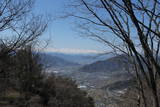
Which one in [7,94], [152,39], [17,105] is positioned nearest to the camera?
[152,39]

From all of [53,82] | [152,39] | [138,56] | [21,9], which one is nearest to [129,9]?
[138,56]

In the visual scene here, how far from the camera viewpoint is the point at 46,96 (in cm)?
1848

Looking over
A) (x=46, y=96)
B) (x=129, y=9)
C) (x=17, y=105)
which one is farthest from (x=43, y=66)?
(x=129, y=9)

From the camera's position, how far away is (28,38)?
239 inches

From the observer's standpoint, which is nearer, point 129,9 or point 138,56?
point 129,9

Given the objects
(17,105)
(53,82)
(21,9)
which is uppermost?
(21,9)

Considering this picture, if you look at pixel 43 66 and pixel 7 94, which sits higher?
pixel 43 66

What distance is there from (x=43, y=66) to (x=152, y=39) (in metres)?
16.7

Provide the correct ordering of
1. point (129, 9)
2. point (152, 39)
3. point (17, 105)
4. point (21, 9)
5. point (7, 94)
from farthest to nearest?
1. point (7, 94)
2. point (17, 105)
3. point (21, 9)
4. point (152, 39)
5. point (129, 9)

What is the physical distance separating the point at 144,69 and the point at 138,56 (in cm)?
52

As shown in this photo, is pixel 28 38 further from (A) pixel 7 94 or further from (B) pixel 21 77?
(B) pixel 21 77

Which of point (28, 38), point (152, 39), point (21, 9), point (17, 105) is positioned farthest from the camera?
point (17, 105)

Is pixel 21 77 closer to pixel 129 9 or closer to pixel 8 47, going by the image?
pixel 8 47

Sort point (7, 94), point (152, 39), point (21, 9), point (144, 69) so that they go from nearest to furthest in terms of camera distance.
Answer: point (144, 69), point (152, 39), point (21, 9), point (7, 94)
